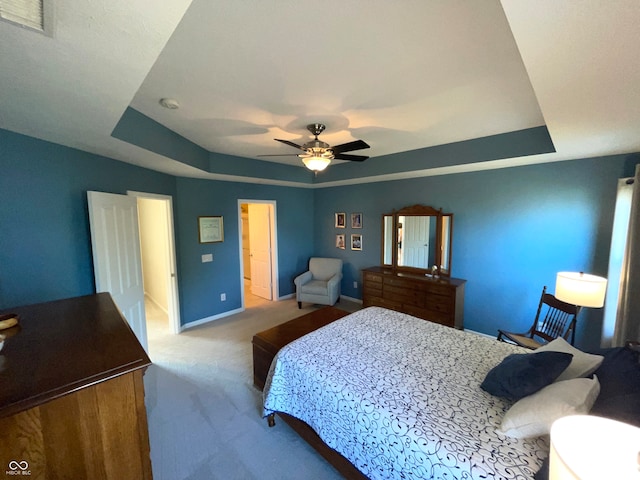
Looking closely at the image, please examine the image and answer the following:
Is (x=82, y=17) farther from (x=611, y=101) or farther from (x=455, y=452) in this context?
(x=611, y=101)

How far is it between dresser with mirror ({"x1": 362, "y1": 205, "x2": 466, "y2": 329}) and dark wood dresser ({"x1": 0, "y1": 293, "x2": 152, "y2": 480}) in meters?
3.37

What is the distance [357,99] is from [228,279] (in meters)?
3.48

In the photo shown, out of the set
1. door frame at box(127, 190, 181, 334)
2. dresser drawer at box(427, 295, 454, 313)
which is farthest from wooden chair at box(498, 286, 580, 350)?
door frame at box(127, 190, 181, 334)

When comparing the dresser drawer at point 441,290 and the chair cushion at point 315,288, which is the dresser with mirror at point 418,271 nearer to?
the dresser drawer at point 441,290

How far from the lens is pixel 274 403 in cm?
189

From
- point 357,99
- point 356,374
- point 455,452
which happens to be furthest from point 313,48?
point 455,452

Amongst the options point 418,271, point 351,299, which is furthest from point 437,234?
point 351,299

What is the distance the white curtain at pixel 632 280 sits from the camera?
208 cm

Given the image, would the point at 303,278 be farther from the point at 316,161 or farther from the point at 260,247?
the point at 316,161

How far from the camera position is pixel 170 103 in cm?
198

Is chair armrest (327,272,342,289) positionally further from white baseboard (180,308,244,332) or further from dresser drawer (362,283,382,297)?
white baseboard (180,308,244,332)

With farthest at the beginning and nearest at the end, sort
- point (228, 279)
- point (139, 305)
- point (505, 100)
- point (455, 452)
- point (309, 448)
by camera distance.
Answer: point (228, 279) → point (139, 305) → point (505, 100) → point (309, 448) → point (455, 452)

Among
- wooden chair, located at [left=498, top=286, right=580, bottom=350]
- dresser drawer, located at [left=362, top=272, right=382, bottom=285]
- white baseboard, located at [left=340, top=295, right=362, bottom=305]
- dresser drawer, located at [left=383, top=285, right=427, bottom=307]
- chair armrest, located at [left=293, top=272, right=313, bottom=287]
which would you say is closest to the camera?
wooden chair, located at [left=498, top=286, right=580, bottom=350]

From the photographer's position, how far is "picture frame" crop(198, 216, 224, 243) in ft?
12.9
